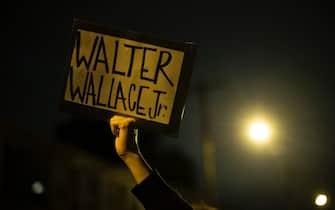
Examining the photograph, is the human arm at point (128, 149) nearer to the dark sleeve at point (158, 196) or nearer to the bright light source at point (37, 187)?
the dark sleeve at point (158, 196)

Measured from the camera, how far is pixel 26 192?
17141mm

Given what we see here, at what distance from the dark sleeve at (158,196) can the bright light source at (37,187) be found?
12736mm

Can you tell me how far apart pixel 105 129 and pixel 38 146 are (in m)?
4.63

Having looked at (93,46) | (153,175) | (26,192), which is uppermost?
(93,46)

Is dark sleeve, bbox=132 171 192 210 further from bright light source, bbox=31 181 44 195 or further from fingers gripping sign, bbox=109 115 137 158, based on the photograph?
bright light source, bbox=31 181 44 195

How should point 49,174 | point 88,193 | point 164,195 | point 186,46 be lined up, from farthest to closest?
point 49,174 < point 88,193 < point 186,46 < point 164,195

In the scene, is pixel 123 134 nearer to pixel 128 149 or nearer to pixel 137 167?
pixel 128 149

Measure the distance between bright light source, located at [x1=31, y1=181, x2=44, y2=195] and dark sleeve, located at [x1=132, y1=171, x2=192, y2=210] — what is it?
41.8ft

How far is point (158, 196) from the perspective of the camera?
3.32m

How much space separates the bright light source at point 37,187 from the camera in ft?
52.2

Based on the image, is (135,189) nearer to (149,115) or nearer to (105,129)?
(149,115)

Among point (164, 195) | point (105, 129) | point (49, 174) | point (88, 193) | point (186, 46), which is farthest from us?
point (105, 129)

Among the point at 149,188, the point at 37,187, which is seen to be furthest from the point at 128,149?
the point at 37,187

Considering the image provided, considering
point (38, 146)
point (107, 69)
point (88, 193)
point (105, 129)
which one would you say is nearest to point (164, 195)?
point (107, 69)
